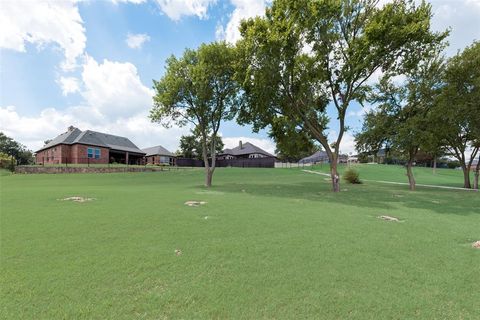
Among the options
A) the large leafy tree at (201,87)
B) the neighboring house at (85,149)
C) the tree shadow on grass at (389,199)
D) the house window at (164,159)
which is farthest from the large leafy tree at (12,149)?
the tree shadow on grass at (389,199)

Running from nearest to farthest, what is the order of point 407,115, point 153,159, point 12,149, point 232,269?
point 232,269, point 407,115, point 153,159, point 12,149

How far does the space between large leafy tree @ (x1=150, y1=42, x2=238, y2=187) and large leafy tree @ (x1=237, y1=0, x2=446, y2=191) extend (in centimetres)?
162

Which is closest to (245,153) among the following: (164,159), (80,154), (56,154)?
(164,159)

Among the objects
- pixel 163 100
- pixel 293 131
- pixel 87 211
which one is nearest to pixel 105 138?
pixel 163 100

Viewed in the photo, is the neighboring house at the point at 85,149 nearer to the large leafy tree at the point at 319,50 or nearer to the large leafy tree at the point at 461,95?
the large leafy tree at the point at 319,50

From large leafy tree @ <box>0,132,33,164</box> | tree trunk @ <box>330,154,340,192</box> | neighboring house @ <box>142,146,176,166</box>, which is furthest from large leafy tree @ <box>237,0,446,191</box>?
→ large leafy tree @ <box>0,132,33,164</box>

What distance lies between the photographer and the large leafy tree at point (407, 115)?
1695cm

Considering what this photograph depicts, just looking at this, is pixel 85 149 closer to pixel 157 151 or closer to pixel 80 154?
pixel 80 154

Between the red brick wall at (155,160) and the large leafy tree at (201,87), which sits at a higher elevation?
the large leafy tree at (201,87)

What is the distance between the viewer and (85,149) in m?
35.6

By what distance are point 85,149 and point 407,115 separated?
3787cm

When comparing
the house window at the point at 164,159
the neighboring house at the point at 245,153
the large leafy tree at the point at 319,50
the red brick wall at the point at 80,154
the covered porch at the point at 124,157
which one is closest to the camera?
the large leafy tree at the point at 319,50

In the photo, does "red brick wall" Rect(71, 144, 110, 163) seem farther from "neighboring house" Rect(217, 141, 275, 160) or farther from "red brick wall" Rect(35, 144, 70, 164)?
"neighboring house" Rect(217, 141, 275, 160)

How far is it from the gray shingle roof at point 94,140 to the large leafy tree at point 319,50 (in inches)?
1167
